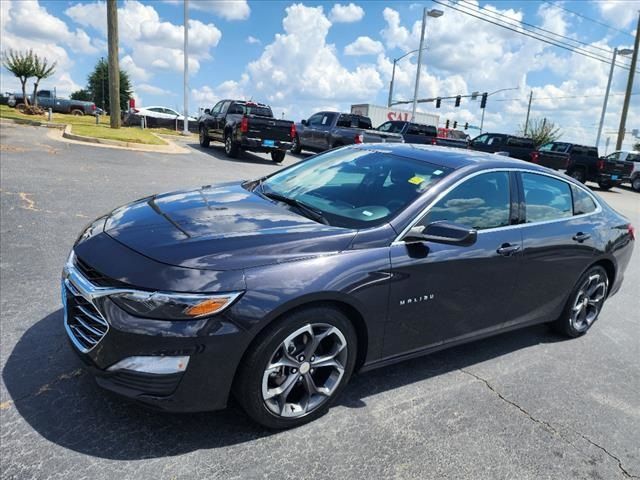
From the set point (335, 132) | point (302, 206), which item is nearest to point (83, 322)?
point (302, 206)

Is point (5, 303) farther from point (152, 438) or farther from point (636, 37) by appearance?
Answer: point (636, 37)

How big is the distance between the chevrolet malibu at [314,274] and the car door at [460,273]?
0.01 m

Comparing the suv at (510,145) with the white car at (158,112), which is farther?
the white car at (158,112)

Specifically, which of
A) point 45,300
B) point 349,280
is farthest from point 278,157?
point 349,280

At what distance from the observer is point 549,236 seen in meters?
3.93

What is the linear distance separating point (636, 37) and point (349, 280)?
37486 mm

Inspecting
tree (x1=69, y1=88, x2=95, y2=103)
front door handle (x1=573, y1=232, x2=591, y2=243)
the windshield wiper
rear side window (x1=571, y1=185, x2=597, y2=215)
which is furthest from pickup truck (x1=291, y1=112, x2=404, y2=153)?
tree (x1=69, y1=88, x2=95, y2=103)

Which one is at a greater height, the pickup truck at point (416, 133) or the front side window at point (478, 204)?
the pickup truck at point (416, 133)

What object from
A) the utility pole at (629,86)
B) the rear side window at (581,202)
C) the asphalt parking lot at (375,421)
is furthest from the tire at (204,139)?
the utility pole at (629,86)

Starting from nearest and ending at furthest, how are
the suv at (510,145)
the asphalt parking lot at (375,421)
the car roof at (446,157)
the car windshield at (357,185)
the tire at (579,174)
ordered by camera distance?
the asphalt parking lot at (375,421), the car windshield at (357,185), the car roof at (446,157), the suv at (510,145), the tire at (579,174)

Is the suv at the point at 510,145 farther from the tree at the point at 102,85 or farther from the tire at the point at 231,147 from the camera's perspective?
the tree at the point at 102,85

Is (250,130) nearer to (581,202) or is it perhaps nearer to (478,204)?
(581,202)

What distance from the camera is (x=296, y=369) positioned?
2760mm

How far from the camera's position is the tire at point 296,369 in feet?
8.39
